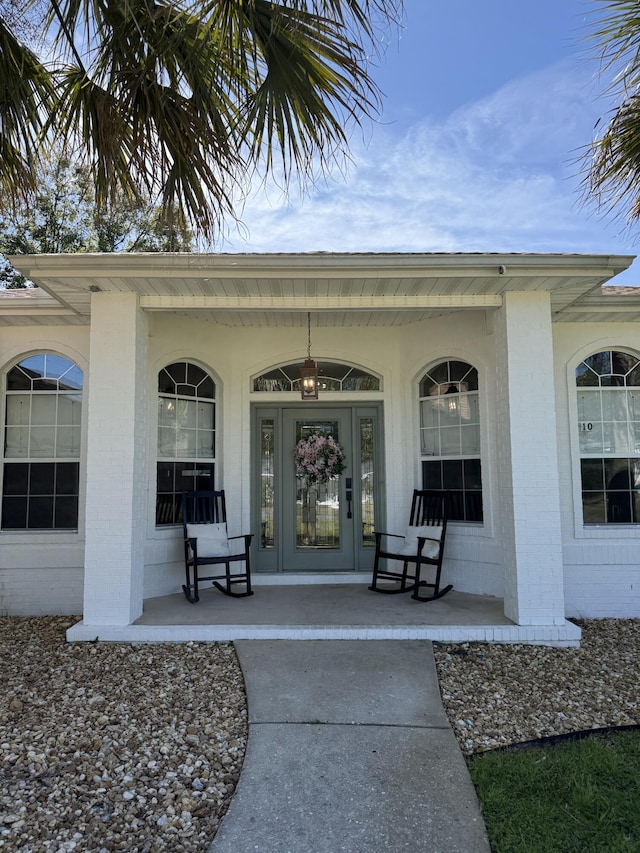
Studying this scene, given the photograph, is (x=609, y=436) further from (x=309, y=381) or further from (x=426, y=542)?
(x=309, y=381)

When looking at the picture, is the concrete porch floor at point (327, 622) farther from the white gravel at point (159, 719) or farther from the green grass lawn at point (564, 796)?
the green grass lawn at point (564, 796)

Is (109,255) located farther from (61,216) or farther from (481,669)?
(61,216)

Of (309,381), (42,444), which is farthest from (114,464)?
(309,381)

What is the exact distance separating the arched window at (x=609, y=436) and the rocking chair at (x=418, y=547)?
154cm

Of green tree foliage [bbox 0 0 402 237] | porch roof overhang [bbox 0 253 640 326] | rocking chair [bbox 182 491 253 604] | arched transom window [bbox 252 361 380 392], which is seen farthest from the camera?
arched transom window [bbox 252 361 380 392]

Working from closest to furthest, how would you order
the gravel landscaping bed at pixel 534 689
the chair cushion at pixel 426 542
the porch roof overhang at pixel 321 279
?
1. the gravel landscaping bed at pixel 534 689
2. the porch roof overhang at pixel 321 279
3. the chair cushion at pixel 426 542

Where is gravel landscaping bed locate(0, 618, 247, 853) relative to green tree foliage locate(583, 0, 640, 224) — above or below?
below

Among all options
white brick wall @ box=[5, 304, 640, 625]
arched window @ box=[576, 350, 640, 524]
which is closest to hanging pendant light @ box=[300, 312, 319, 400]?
white brick wall @ box=[5, 304, 640, 625]

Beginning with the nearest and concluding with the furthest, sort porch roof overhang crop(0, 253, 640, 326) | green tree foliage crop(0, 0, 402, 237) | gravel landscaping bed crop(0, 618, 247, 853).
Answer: green tree foliage crop(0, 0, 402, 237)
gravel landscaping bed crop(0, 618, 247, 853)
porch roof overhang crop(0, 253, 640, 326)

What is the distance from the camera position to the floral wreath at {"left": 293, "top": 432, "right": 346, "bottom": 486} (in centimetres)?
646

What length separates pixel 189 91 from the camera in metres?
2.54

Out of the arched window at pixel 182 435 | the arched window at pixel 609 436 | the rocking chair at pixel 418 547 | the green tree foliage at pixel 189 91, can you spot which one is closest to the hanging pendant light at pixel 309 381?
the arched window at pixel 182 435

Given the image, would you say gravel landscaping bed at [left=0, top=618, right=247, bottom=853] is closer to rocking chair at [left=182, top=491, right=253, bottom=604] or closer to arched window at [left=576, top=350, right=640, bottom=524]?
rocking chair at [left=182, top=491, right=253, bottom=604]

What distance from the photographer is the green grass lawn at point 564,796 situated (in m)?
2.26
